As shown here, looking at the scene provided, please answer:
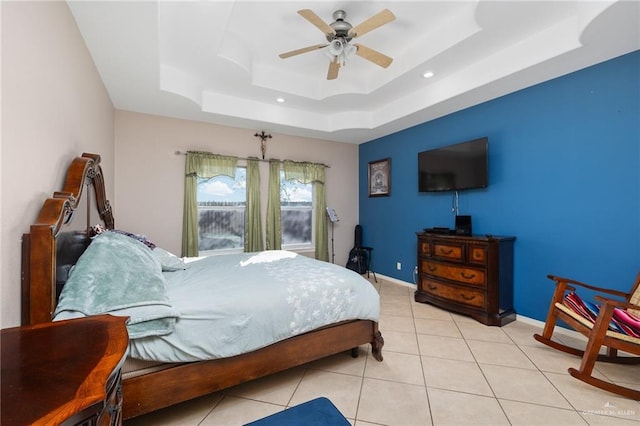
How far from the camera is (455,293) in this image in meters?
3.23

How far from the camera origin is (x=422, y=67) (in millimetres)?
3035

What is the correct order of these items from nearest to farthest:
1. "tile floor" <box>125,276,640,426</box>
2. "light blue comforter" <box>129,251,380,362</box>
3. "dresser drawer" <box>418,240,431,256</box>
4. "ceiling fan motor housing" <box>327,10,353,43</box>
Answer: "light blue comforter" <box>129,251,380,362</box> < "tile floor" <box>125,276,640,426</box> < "ceiling fan motor housing" <box>327,10,353,43</box> < "dresser drawer" <box>418,240,431,256</box>

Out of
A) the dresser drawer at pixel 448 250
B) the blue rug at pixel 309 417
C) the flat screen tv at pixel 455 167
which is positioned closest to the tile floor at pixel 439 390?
the blue rug at pixel 309 417

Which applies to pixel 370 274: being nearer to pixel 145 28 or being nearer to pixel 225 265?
pixel 225 265

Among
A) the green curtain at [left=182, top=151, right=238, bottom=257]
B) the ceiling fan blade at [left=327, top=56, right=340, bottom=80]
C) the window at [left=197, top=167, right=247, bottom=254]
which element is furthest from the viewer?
the window at [left=197, top=167, right=247, bottom=254]

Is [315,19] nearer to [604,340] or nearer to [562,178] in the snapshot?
[562,178]

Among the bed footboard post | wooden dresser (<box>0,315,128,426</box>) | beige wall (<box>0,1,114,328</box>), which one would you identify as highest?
beige wall (<box>0,1,114,328</box>)

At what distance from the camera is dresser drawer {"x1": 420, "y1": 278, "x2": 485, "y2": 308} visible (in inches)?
119

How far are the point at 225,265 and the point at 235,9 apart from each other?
7.45ft

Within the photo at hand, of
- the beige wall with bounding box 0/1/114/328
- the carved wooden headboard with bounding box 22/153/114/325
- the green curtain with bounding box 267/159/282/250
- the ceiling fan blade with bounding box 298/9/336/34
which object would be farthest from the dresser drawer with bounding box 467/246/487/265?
the beige wall with bounding box 0/1/114/328

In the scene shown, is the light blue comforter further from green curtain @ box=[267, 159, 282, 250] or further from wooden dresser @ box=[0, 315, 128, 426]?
green curtain @ box=[267, 159, 282, 250]

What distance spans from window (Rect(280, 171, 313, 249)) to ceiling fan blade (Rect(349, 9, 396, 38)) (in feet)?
8.86

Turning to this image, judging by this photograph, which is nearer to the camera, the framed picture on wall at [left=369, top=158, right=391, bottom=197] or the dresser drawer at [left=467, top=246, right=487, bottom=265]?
the dresser drawer at [left=467, top=246, right=487, bottom=265]

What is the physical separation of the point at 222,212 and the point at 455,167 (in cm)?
332
